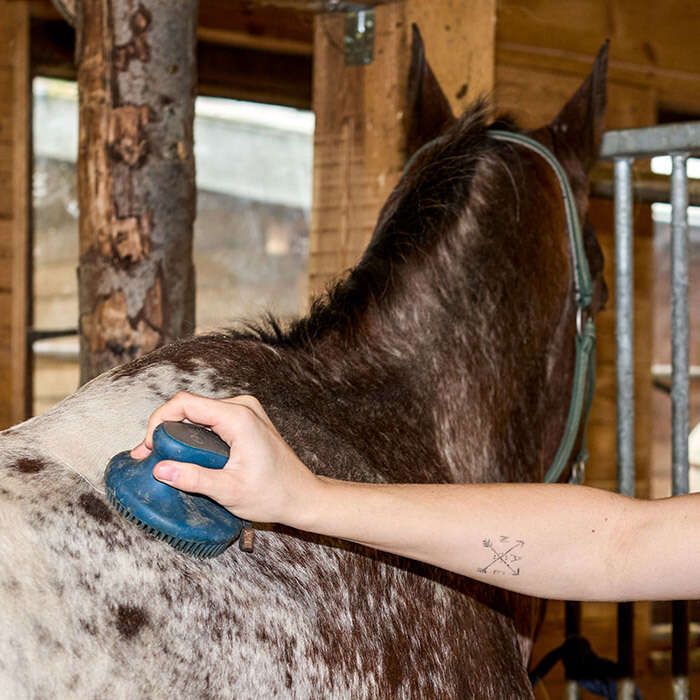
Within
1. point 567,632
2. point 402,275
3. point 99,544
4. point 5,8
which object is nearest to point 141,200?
point 402,275

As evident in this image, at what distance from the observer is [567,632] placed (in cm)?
246

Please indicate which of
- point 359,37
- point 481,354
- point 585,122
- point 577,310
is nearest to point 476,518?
point 481,354

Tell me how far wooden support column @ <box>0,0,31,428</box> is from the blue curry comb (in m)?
2.89

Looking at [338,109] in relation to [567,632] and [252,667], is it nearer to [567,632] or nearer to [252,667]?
[567,632]

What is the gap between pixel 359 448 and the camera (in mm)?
1519

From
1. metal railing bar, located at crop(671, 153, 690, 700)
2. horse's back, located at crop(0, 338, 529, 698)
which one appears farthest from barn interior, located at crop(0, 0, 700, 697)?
horse's back, located at crop(0, 338, 529, 698)

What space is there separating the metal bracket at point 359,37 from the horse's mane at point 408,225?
0.70m

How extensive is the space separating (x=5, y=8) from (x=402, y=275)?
2.67m

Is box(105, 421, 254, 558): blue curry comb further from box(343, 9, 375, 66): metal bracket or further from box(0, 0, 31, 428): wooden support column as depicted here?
box(0, 0, 31, 428): wooden support column

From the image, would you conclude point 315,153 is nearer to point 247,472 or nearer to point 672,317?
point 672,317

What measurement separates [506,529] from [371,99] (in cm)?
174

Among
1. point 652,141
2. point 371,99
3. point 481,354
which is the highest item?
point 371,99

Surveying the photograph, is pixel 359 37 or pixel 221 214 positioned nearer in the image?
pixel 359 37

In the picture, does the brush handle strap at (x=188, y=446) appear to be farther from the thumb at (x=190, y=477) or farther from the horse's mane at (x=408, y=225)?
the horse's mane at (x=408, y=225)
